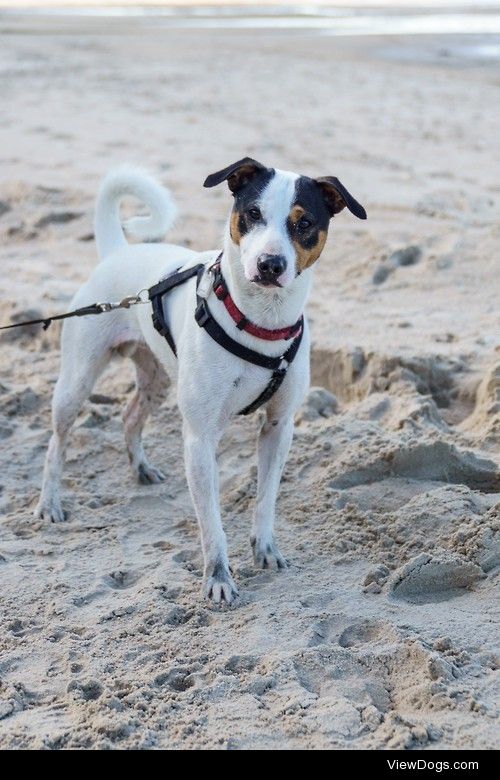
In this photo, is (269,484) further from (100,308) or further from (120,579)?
(100,308)

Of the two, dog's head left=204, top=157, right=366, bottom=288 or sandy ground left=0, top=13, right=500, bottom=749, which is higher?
dog's head left=204, top=157, right=366, bottom=288

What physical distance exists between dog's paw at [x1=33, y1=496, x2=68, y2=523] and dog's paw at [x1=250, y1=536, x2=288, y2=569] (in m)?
0.90

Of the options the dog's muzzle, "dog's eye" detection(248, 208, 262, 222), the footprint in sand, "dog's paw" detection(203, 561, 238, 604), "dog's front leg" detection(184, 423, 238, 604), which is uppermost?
"dog's eye" detection(248, 208, 262, 222)

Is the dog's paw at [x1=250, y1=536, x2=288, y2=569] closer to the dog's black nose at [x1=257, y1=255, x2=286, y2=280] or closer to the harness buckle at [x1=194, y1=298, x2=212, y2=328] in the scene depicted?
the harness buckle at [x1=194, y1=298, x2=212, y2=328]

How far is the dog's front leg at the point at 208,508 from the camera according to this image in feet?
12.9

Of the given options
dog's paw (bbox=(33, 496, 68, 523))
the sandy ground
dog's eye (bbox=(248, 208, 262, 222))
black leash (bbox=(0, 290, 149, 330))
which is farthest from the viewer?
dog's paw (bbox=(33, 496, 68, 523))

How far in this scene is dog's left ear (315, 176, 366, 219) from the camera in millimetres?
3697

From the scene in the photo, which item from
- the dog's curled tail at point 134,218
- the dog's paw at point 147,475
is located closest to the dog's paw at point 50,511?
the dog's paw at point 147,475

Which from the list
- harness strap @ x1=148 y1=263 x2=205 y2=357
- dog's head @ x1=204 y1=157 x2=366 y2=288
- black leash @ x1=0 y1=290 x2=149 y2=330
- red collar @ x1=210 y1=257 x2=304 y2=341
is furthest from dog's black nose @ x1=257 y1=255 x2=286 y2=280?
black leash @ x1=0 y1=290 x2=149 y2=330

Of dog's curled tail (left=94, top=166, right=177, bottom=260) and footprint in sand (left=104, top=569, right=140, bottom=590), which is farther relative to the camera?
dog's curled tail (left=94, top=166, right=177, bottom=260)

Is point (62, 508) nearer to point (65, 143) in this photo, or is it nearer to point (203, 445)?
point (203, 445)

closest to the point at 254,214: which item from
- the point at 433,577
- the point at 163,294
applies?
the point at 163,294

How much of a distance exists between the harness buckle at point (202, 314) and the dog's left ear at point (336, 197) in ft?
1.81

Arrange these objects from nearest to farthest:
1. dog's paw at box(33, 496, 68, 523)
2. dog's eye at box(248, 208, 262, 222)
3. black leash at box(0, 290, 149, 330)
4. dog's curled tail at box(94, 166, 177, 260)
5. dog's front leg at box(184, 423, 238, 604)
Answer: dog's eye at box(248, 208, 262, 222) < dog's front leg at box(184, 423, 238, 604) < black leash at box(0, 290, 149, 330) < dog's paw at box(33, 496, 68, 523) < dog's curled tail at box(94, 166, 177, 260)
